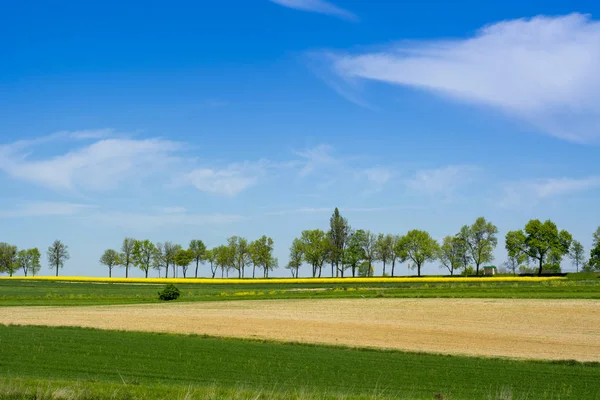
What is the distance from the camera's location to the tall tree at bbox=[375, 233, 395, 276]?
153875mm

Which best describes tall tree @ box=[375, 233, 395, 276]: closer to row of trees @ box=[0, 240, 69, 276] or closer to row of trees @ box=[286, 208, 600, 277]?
row of trees @ box=[286, 208, 600, 277]

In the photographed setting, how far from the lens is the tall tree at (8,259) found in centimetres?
16925

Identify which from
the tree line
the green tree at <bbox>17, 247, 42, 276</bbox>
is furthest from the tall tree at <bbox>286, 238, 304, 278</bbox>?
the green tree at <bbox>17, 247, 42, 276</bbox>

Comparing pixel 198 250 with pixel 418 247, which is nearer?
pixel 418 247

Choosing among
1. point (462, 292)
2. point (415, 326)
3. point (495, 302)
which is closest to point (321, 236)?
point (462, 292)

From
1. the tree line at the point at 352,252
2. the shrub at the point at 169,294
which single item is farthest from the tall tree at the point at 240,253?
the shrub at the point at 169,294

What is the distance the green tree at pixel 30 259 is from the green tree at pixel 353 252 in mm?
99916

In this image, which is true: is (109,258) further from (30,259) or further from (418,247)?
(418,247)

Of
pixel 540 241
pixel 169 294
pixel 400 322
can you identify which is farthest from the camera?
pixel 540 241

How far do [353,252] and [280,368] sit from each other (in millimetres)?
126720

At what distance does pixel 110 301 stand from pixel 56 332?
34619mm

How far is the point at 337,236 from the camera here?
506 feet

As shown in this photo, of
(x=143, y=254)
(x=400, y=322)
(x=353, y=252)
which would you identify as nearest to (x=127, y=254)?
(x=143, y=254)

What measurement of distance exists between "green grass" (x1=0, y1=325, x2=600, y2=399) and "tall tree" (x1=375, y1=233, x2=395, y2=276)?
409 ft
